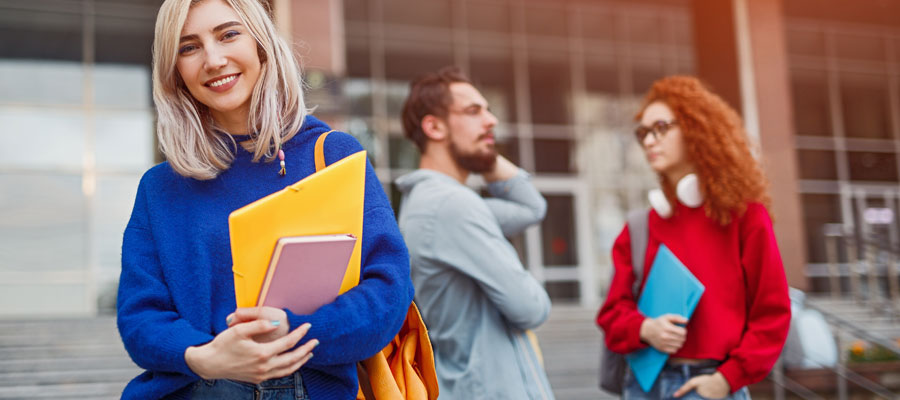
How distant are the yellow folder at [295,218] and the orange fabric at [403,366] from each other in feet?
0.69

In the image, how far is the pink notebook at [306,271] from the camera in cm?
133

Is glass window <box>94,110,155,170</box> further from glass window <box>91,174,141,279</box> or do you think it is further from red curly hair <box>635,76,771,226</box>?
red curly hair <box>635,76,771,226</box>

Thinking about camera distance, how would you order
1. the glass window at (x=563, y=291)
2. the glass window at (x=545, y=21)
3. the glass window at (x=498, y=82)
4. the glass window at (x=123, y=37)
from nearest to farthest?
the glass window at (x=123, y=37), the glass window at (x=563, y=291), the glass window at (x=498, y=82), the glass window at (x=545, y=21)

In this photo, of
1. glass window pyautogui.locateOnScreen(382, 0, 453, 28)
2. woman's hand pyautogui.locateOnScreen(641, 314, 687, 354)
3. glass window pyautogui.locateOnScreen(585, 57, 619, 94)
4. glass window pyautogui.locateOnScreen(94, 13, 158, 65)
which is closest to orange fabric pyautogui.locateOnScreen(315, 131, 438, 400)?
woman's hand pyautogui.locateOnScreen(641, 314, 687, 354)

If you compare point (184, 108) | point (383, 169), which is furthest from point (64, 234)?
point (184, 108)

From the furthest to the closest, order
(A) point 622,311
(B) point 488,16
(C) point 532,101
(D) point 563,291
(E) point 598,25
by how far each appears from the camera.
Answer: (E) point 598,25, (C) point 532,101, (B) point 488,16, (D) point 563,291, (A) point 622,311

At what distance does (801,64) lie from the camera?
1838 centimetres

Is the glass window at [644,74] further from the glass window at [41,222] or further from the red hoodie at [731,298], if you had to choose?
the red hoodie at [731,298]

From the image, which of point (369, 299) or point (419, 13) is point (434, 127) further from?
point (419, 13)

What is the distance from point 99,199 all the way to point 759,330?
42.5ft

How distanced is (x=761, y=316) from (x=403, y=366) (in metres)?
1.50

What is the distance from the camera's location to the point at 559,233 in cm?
1664

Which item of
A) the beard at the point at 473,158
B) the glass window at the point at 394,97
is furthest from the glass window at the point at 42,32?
the beard at the point at 473,158

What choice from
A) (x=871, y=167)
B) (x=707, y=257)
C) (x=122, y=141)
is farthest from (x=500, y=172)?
(x=871, y=167)
